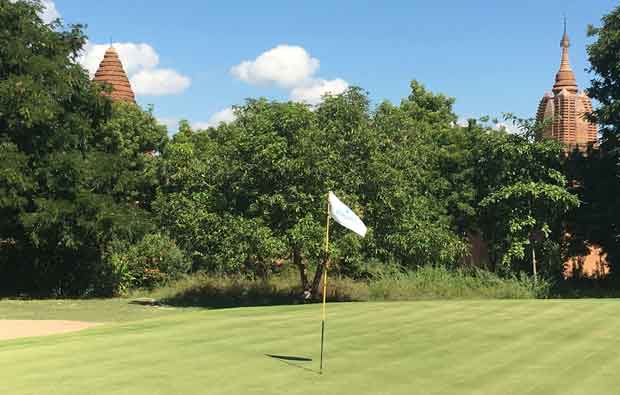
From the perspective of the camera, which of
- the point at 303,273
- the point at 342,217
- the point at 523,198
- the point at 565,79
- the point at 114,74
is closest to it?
the point at 342,217

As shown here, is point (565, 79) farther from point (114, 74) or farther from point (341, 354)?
point (341, 354)

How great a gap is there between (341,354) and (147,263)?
731 inches

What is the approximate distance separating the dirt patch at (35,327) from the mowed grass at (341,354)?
1496 millimetres

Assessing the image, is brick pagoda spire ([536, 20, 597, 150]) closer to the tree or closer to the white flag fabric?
the tree

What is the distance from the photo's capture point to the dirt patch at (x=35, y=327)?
616 inches

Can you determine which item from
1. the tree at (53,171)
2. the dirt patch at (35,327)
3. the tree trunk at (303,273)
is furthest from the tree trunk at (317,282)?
the dirt patch at (35,327)

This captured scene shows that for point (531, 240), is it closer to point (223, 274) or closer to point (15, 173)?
point (223, 274)

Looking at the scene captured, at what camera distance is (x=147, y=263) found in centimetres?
2841

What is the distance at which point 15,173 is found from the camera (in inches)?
858

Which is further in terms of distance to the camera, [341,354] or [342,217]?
[341,354]

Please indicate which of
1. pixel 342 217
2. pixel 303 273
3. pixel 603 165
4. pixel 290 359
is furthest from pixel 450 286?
pixel 342 217

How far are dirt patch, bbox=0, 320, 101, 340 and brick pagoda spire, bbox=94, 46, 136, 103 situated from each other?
30.2 metres

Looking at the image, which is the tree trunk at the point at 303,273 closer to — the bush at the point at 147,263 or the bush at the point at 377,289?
the bush at the point at 377,289

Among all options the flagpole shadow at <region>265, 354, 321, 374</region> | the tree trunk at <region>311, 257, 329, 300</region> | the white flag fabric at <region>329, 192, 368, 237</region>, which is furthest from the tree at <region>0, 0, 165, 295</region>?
the white flag fabric at <region>329, 192, 368, 237</region>
